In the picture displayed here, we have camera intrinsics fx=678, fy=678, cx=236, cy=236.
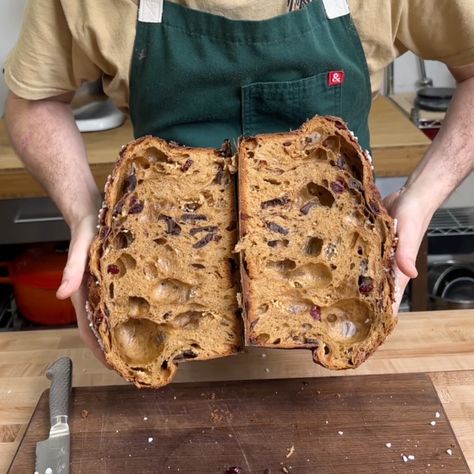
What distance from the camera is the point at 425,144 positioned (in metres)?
2.28

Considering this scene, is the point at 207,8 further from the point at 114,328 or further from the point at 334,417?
the point at 334,417

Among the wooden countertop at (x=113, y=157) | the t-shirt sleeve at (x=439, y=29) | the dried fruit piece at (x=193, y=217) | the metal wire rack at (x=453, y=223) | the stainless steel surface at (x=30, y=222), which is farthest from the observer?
the metal wire rack at (x=453, y=223)

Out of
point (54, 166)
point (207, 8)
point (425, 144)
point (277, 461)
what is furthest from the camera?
point (425, 144)

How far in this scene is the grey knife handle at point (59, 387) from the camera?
1.23 metres

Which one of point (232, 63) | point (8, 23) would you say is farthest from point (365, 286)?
point (8, 23)

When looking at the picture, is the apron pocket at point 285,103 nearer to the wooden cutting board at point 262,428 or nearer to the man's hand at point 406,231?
the man's hand at point 406,231

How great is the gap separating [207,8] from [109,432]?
842 millimetres

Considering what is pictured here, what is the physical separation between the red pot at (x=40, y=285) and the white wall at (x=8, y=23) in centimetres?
79

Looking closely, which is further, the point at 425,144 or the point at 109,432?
the point at 425,144

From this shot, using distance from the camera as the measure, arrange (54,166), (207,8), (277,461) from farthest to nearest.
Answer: (54,166), (207,8), (277,461)

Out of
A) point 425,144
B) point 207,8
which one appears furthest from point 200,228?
point 425,144

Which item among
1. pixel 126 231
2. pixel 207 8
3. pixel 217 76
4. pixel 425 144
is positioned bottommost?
pixel 425 144

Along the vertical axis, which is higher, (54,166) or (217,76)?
(217,76)

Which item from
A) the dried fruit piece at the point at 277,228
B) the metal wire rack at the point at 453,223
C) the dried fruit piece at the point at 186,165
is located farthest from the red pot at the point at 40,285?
the metal wire rack at the point at 453,223
